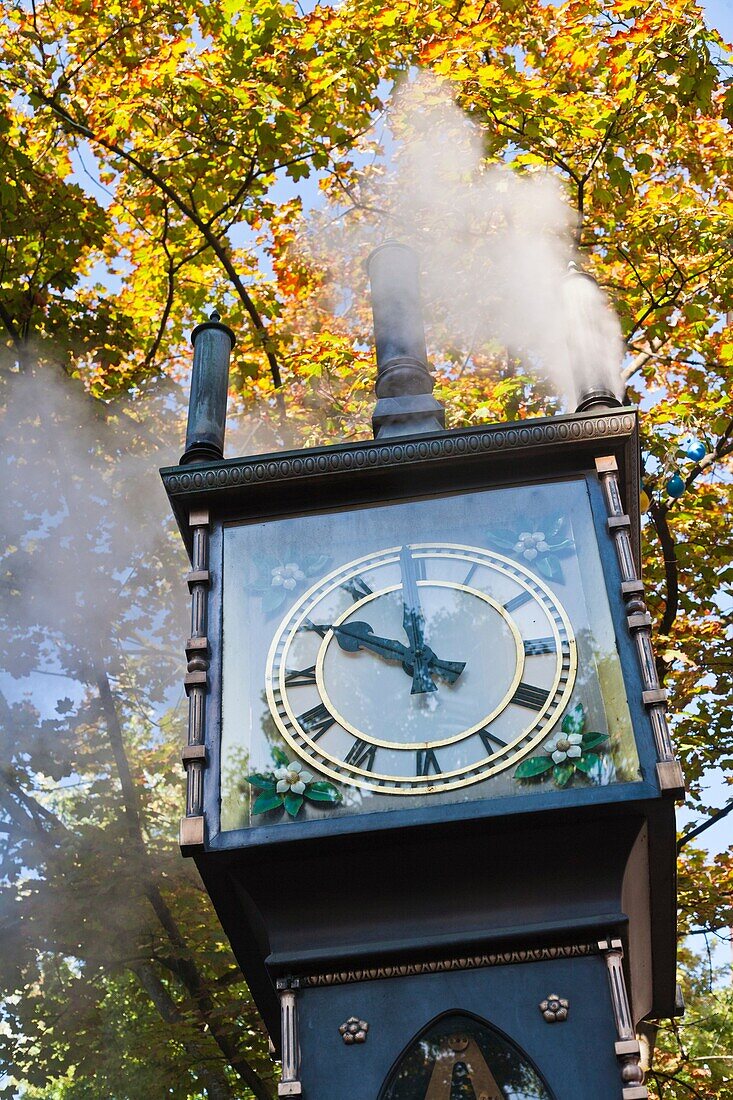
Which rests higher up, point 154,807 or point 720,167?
point 720,167

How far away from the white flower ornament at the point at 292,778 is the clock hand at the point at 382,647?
39 cm

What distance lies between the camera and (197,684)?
367 cm

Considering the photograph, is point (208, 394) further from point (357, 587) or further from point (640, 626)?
point (640, 626)

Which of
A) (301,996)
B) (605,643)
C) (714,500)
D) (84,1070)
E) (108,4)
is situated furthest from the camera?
(108,4)

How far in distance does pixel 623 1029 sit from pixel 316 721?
3.61ft

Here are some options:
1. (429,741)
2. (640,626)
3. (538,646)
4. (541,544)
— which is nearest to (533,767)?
(429,741)

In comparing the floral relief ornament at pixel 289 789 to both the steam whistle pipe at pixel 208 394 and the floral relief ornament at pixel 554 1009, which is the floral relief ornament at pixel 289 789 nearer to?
the floral relief ornament at pixel 554 1009

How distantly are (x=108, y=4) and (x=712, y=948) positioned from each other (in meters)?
8.47

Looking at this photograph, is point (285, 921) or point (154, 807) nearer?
point (285, 921)

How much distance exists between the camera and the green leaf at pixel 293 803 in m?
3.41

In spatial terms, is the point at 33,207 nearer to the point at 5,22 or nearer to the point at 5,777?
the point at 5,22

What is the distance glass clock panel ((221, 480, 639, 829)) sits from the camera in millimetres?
3406

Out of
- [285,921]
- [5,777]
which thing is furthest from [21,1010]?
[285,921]

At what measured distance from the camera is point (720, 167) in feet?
30.9
